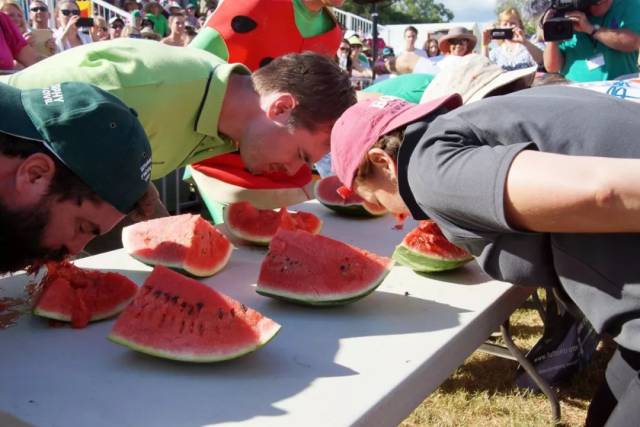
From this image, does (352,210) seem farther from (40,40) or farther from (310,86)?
(40,40)

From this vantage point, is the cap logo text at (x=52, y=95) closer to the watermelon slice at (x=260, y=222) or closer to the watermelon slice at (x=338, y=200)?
the watermelon slice at (x=260, y=222)

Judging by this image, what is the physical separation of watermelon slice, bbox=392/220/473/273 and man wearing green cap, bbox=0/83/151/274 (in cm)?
83

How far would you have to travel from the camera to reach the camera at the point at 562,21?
3.67m

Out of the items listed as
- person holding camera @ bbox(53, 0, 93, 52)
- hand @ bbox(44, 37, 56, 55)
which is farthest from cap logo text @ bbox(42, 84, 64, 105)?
person holding camera @ bbox(53, 0, 93, 52)

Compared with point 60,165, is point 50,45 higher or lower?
lower

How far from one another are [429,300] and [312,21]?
7.01 ft

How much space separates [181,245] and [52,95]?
579mm

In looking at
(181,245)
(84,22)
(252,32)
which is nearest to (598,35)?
(252,32)

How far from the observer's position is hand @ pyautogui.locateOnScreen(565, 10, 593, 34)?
365 cm

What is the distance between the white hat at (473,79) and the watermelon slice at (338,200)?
1.71 feet

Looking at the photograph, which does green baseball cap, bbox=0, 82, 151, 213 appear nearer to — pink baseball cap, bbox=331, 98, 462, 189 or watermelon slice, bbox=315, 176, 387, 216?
pink baseball cap, bbox=331, 98, 462, 189

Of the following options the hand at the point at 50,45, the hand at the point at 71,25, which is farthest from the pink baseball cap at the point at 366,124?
the hand at the point at 71,25

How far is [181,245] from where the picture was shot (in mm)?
1731

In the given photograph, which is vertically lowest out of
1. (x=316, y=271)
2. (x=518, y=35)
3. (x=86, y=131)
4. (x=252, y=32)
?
(x=518, y=35)
